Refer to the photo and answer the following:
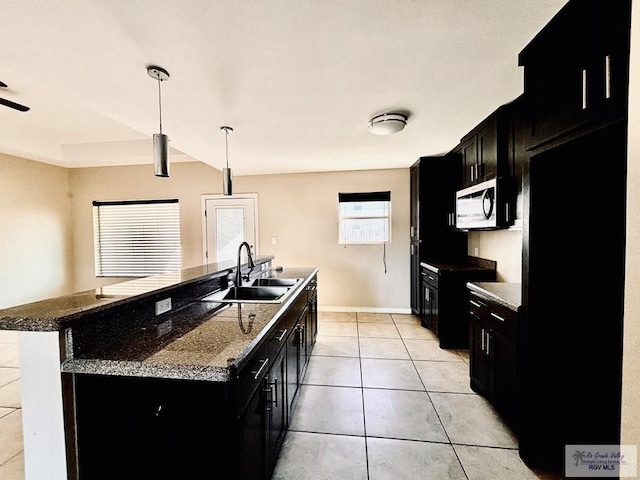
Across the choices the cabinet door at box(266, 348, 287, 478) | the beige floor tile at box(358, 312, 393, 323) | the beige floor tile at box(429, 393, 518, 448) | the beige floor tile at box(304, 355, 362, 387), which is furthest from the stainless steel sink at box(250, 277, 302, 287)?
the beige floor tile at box(358, 312, 393, 323)

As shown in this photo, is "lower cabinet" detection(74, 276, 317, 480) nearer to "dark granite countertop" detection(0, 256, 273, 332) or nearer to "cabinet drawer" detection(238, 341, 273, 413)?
"cabinet drawer" detection(238, 341, 273, 413)

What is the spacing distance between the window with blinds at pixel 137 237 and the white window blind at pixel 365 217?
2.87m

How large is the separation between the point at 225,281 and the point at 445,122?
246cm

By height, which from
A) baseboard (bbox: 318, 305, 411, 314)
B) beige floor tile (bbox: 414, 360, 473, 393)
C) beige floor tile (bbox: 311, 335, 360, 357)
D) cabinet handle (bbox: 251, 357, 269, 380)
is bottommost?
beige floor tile (bbox: 414, 360, 473, 393)

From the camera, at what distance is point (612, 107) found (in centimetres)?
106

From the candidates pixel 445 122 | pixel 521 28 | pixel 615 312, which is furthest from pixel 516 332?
pixel 445 122

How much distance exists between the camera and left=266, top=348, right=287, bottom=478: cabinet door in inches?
58.4

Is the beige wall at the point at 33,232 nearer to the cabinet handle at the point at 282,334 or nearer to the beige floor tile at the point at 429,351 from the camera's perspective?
the cabinet handle at the point at 282,334

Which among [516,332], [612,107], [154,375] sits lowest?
[516,332]

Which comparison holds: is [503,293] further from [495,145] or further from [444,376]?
[495,145]

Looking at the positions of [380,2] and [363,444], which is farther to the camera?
[363,444]

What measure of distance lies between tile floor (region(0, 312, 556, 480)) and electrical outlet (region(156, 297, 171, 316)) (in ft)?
3.67

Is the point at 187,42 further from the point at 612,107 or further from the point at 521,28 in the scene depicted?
the point at 612,107

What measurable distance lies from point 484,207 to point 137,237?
5.32m
